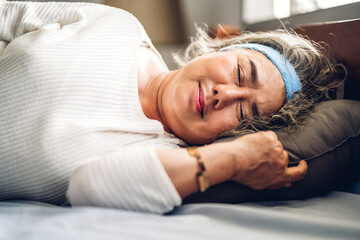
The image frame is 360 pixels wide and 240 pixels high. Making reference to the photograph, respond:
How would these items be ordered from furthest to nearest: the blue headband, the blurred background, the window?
the blurred background < the window < the blue headband

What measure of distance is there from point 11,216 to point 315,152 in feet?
2.58

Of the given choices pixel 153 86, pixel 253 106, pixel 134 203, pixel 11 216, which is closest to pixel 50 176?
pixel 11 216

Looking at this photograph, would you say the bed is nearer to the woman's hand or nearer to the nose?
the woman's hand

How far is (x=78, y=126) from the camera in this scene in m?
0.76

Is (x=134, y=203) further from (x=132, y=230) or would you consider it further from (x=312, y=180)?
(x=312, y=180)

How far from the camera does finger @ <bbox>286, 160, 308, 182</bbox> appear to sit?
0.72m

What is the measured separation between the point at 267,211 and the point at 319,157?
0.25 metres

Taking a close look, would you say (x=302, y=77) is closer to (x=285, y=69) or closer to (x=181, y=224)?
(x=285, y=69)

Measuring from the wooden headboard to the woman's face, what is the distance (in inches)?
12.8

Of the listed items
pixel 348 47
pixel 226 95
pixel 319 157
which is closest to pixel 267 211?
pixel 319 157

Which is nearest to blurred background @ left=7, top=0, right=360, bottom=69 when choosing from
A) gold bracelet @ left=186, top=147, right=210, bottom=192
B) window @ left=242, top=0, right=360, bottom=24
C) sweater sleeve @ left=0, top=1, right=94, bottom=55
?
window @ left=242, top=0, right=360, bottom=24

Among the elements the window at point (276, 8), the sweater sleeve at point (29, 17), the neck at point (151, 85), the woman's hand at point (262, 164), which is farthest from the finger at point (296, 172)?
the window at point (276, 8)

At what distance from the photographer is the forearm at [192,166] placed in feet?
2.08

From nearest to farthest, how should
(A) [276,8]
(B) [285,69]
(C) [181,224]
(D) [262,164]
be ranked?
(C) [181,224], (D) [262,164], (B) [285,69], (A) [276,8]
